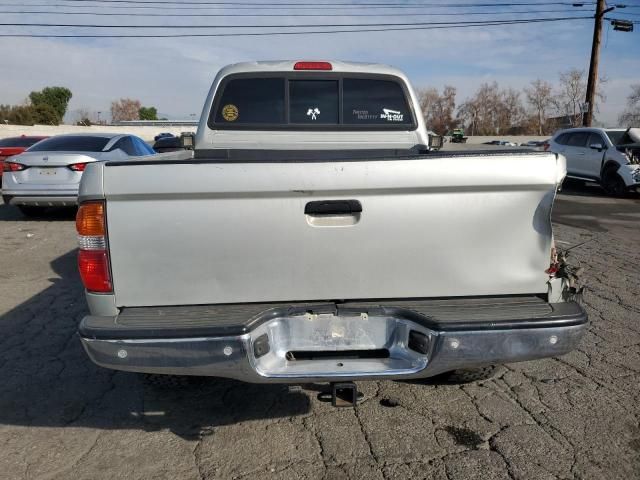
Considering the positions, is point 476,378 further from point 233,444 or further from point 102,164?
point 102,164

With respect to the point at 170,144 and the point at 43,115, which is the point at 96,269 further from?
the point at 43,115

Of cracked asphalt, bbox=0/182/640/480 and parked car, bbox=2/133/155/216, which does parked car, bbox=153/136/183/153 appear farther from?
cracked asphalt, bbox=0/182/640/480

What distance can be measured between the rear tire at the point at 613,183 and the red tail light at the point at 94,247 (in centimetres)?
1469

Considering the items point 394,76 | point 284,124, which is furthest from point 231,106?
point 394,76

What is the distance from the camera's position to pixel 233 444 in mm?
2951

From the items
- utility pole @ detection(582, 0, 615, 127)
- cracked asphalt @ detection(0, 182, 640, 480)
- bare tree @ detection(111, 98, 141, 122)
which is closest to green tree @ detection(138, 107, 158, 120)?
bare tree @ detection(111, 98, 141, 122)

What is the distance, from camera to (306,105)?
450 centimetres

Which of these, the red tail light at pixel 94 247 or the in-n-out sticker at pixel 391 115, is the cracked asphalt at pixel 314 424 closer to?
the red tail light at pixel 94 247

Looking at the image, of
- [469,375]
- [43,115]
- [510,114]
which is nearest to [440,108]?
[510,114]

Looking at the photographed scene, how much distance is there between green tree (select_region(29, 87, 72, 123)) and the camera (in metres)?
80.2

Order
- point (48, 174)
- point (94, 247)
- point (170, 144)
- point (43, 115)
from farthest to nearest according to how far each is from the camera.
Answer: point (43, 115)
point (48, 174)
point (170, 144)
point (94, 247)

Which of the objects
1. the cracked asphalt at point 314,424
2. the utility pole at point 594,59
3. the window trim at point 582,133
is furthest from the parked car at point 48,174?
the utility pole at point 594,59

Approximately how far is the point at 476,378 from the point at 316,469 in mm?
1351

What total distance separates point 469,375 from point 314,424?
1074 mm
